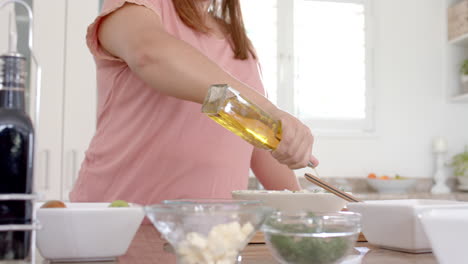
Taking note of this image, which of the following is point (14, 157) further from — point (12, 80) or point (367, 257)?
point (367, 257)

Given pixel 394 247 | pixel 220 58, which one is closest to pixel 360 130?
pixel 220 58

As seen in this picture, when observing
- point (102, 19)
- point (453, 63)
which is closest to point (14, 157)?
point (102, 19)

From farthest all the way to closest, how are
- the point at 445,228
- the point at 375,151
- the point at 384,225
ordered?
the point at 375,151
the point at 384,225
the point at 445,228

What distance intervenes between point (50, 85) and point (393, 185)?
6.77 ft

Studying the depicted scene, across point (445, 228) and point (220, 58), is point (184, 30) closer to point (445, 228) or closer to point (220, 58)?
point (220, 58)

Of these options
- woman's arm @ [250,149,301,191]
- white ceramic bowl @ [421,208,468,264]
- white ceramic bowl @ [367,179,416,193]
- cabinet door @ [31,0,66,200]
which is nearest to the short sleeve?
woman's arm @ [250,149,301,191]

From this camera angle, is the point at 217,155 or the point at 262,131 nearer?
the point at 262,131

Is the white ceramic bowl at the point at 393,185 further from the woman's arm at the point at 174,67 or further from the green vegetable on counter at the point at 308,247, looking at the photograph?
the green vegetable on counter at the point at 308,247

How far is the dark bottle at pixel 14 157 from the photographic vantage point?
0.51m

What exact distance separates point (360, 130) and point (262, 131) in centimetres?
300

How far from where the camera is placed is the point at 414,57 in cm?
378

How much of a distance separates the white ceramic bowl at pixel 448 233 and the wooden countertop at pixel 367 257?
11 cm

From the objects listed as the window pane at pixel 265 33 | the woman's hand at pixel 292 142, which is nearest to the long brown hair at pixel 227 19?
the woman's hand at pixel 292 142

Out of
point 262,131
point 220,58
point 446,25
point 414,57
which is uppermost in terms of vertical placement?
point 446,25
